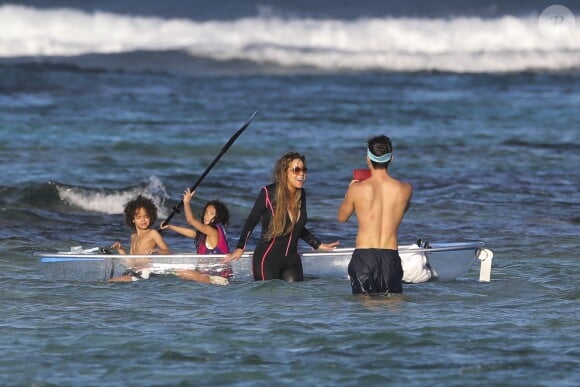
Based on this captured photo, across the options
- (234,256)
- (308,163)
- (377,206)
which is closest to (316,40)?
(308,163)

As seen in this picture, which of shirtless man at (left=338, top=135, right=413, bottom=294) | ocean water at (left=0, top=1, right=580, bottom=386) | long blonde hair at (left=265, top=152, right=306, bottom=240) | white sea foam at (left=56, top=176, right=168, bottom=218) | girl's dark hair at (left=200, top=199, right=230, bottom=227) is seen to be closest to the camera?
ocean water at (left=0, top=1, right=580, bottom=386)

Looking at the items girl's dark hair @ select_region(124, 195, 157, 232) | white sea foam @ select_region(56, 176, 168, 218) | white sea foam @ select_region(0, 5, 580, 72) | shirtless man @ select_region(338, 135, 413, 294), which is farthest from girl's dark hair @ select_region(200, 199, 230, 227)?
white sea foam @ select_region(0, 5, 580, 72)

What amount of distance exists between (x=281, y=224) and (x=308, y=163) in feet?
38.6

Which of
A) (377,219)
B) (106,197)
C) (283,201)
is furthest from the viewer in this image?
(106,197)

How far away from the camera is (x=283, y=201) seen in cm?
1093

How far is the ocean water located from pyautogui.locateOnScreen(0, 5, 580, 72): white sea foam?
85 mm

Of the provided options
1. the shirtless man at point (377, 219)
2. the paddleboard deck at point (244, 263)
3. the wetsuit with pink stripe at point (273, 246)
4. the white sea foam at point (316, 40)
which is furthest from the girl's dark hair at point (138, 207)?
the white sea foam at point (316, 40)

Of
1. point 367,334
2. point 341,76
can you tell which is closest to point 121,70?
point 341,76

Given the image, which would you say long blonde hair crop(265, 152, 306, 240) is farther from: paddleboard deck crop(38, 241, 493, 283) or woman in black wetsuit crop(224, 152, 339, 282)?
paddleboard deck crop(38, 241, 493, 283)

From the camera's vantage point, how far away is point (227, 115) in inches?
1232

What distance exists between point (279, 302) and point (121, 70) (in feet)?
106

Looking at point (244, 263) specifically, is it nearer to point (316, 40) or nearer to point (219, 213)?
point (219, 213)

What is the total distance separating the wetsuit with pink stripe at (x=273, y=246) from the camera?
433 inches

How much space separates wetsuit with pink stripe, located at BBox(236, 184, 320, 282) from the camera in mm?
11008
